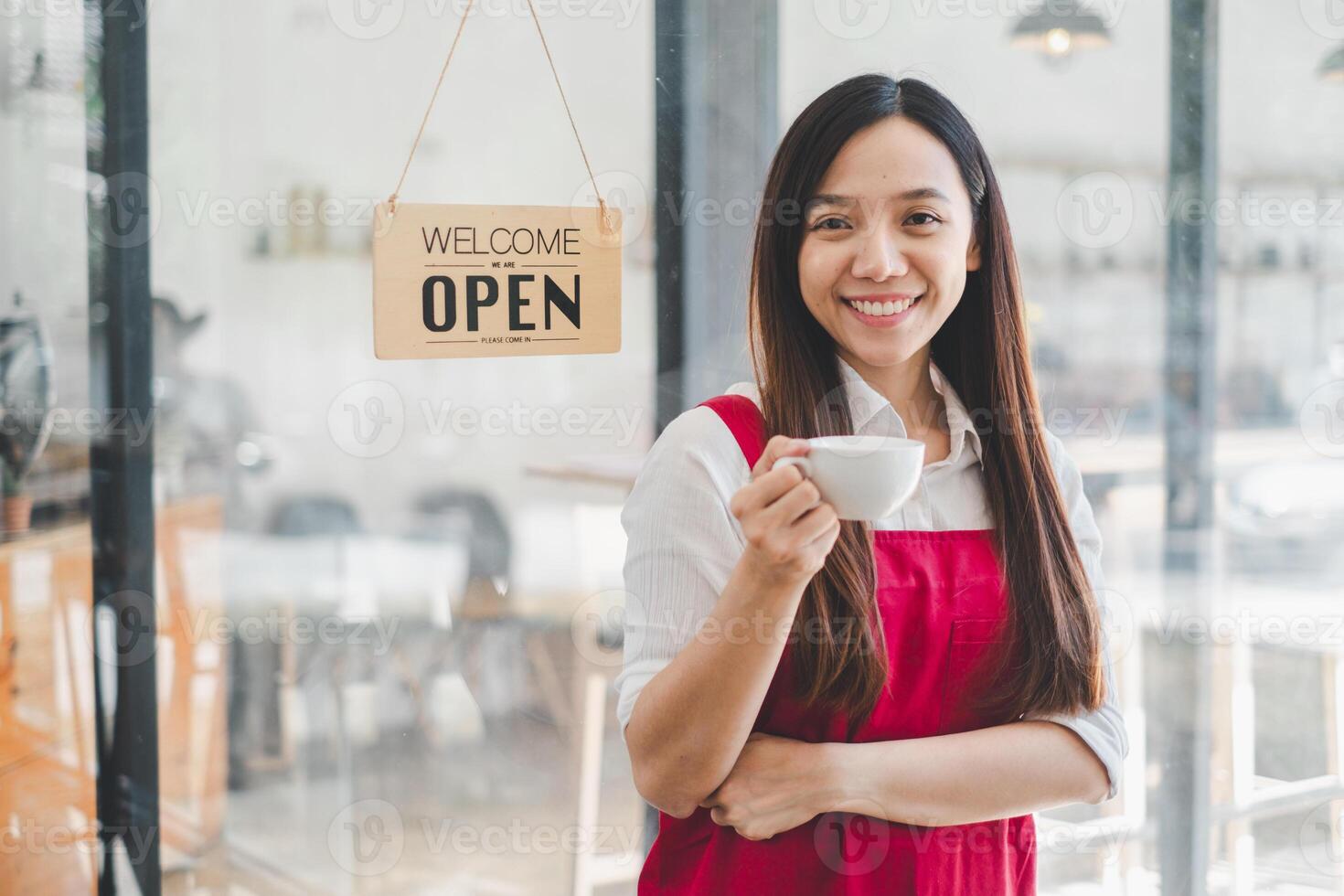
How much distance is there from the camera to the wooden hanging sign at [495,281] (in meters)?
1.55

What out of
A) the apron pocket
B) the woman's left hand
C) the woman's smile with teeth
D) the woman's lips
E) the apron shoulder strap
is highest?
the woman's smile with teeth

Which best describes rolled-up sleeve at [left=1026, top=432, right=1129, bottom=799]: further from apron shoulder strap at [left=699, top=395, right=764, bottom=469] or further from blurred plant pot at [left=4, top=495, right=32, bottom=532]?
blurred plant pot at [left=4, top=495, right=32, bottom=532]

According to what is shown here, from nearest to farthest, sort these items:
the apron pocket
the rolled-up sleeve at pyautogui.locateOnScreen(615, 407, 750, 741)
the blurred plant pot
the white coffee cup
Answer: the white coffee cup, the rolled-up sleeve at pyautogui.locateOnScreen(615, 407, 750, 741), the apron pocket, the blurred plant pot

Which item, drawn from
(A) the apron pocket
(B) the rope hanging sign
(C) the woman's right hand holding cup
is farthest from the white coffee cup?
(B) the rope hanging sign

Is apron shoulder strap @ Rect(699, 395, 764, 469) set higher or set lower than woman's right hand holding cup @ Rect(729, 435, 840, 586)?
higher

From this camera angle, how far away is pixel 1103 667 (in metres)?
1.33

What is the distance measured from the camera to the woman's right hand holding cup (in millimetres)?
994

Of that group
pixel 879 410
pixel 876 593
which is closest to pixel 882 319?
pixel 879 410

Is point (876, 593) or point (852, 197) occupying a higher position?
point (852, 197)

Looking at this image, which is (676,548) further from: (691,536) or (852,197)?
(852,197)

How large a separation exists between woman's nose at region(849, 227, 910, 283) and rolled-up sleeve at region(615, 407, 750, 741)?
0.77ft

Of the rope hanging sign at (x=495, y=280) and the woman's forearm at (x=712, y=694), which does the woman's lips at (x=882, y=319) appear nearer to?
the woman's forearm at (x=712, y=694)

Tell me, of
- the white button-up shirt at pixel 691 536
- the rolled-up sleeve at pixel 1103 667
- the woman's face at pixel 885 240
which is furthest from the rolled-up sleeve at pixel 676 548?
the rolled-up sleeve at pixel 1103 667

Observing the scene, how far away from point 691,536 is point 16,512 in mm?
1066
